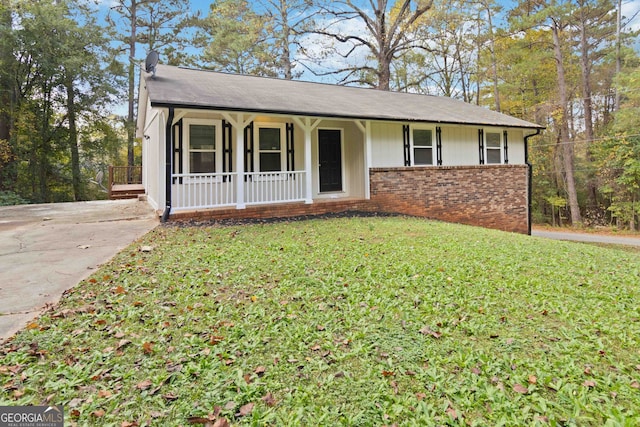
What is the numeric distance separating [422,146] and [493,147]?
10.5 feet

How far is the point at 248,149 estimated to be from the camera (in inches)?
392

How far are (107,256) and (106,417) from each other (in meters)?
3.84

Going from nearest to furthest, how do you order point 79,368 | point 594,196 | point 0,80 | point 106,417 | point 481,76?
point 106,417, point 79,368, point 0,80, point 594,196, point 481,76

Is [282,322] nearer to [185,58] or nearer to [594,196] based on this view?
[185,58]

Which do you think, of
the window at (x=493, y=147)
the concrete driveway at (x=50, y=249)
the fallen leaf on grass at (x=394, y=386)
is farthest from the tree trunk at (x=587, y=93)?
the concrete driveway at (x=50, y=249)

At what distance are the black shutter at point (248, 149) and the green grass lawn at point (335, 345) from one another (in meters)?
5.22

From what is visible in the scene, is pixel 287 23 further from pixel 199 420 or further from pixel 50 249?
pixel 199 420

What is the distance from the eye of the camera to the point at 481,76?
75.7 ft

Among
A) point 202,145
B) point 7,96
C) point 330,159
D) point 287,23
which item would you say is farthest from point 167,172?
point 287,23

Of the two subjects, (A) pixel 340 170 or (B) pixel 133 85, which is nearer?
(A) pixel 340 170

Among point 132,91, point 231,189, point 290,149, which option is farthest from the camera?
point 132,91

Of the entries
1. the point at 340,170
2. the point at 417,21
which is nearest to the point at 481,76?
the point at 417,21

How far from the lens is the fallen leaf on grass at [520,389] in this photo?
89.4 inches

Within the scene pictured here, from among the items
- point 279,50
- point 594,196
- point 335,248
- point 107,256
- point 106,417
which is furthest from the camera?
point 594,196
